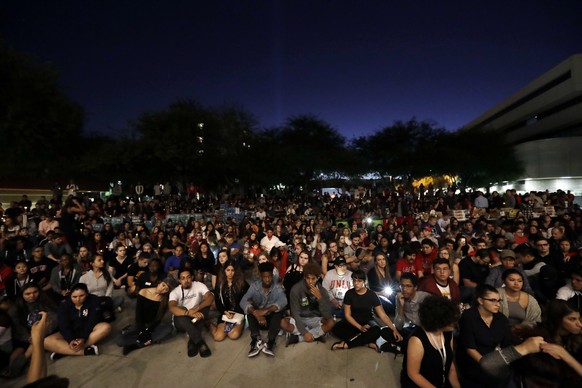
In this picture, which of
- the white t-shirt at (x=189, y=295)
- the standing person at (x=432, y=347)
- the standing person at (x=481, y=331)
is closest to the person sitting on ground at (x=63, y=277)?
the white t-shirt at (x=189, y=295)

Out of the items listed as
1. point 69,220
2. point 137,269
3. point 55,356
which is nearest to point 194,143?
point 69,220

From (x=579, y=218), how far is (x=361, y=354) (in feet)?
34.6

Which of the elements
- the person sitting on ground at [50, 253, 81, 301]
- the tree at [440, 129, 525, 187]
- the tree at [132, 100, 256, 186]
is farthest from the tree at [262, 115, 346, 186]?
the person sitting on ground at [50, 253, 81, 301]

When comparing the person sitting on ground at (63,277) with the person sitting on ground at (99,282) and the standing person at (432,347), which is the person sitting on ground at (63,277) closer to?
the person sitting on ground at (99,282)

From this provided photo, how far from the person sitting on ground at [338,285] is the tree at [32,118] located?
19291mm

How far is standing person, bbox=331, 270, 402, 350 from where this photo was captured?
14.8 feet

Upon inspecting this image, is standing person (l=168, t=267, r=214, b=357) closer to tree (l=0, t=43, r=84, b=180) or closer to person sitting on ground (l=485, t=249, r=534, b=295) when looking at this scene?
person sitting on ground (l=485, t=249, r=534, b=295)

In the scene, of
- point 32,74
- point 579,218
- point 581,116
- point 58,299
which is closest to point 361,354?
point 58,299

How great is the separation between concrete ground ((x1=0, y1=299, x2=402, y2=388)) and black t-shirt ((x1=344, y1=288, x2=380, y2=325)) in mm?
452

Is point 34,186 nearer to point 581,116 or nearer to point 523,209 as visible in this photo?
point 523,209

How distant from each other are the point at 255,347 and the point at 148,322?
1879 millimetres

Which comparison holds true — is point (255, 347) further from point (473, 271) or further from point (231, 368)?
point (473, 271)

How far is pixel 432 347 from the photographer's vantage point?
275 cm

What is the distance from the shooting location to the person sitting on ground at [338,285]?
5.37m
